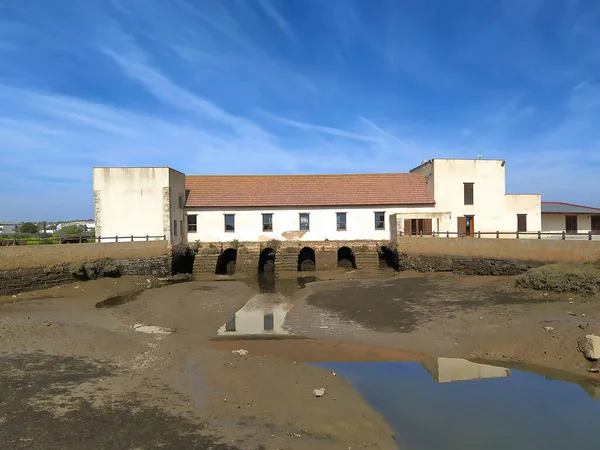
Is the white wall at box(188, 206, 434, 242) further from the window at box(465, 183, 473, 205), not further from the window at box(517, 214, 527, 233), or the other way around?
the window at box(517, 214, 527, 233)

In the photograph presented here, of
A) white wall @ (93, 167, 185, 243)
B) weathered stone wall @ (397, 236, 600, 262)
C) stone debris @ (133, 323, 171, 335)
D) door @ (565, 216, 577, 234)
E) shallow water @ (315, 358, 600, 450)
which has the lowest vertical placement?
shallow water @ (315, 358, 600, 450)

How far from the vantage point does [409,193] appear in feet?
100

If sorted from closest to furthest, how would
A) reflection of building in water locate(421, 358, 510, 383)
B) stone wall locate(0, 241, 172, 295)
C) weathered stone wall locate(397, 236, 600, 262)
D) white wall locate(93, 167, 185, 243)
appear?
reflection of building in water locate(421, 358, 510, 383) < weathered stone wall locate(397, 236, 600, 262) < stone wall locate(0, 241, 172, 295) < white wall locate(93, 167, 185, 243)

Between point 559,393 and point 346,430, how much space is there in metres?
4.60

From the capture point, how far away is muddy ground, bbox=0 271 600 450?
607cm

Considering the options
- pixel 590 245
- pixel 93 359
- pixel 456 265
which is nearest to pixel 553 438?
pixel 93 359

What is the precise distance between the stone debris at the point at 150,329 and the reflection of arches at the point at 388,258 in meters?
17.6

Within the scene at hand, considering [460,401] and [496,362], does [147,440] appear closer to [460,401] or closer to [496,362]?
[460,401]

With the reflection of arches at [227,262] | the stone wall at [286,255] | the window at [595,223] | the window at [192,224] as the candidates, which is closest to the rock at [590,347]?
the stone wall at [286,255]

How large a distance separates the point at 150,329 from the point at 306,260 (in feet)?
59.7

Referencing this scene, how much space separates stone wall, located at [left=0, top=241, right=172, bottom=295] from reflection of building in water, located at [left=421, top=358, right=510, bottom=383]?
1821cm

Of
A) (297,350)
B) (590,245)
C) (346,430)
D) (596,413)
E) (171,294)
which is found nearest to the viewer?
(346,430)

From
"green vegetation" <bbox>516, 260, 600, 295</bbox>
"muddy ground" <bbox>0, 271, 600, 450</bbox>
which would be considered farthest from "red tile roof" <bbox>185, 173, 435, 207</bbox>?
"green vegetation" <bbox>516, 260, 600, 295</bbox>

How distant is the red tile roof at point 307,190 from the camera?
30.1 m
